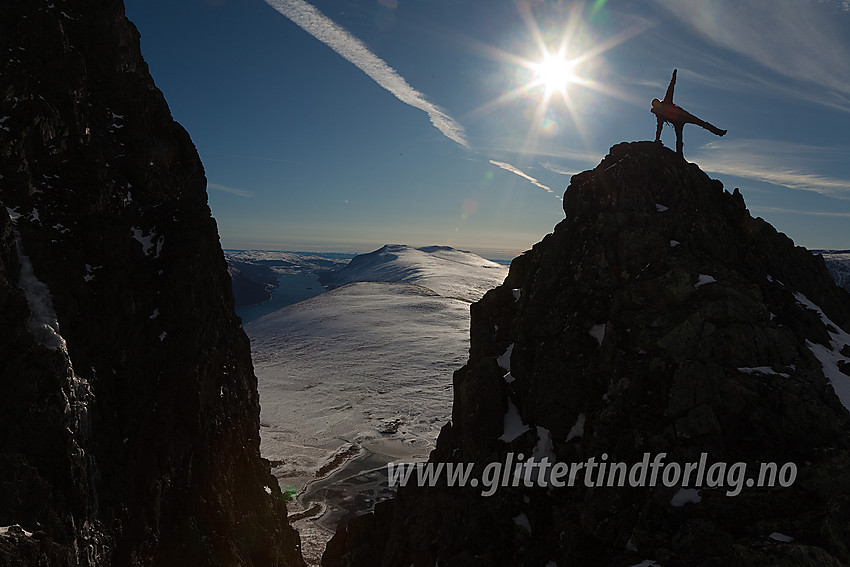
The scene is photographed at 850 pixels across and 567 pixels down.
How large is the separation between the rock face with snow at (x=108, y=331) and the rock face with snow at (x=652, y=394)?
44.0 feet

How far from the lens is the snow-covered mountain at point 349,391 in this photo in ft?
178

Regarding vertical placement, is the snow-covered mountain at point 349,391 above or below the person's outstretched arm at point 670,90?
below

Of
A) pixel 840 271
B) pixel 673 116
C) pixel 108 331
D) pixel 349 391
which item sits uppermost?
pixel 840 271

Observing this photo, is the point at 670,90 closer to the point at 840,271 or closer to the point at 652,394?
the point at 652,394

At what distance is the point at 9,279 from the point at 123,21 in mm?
22584

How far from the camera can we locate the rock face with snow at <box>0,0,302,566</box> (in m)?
20.6

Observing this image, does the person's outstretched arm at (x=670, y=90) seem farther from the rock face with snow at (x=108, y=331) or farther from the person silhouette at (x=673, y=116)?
the rock face with snow at (x=108, y=331)

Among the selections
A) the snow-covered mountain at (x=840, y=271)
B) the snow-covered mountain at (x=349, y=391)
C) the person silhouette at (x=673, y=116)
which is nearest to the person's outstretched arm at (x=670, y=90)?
the person silhouette at (x=673, y=116)

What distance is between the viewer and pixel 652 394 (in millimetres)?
17641

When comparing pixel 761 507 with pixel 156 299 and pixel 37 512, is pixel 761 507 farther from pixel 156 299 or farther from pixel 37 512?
pixel 156 299

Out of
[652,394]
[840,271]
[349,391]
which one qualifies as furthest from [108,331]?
[840,271]

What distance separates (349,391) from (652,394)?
7841 cm

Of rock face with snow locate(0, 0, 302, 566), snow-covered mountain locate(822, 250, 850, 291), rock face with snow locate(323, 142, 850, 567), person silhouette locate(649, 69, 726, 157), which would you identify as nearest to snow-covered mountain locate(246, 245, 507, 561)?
rock face with snow locate(0, 0, 302, 566)

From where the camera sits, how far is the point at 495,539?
776 inches
